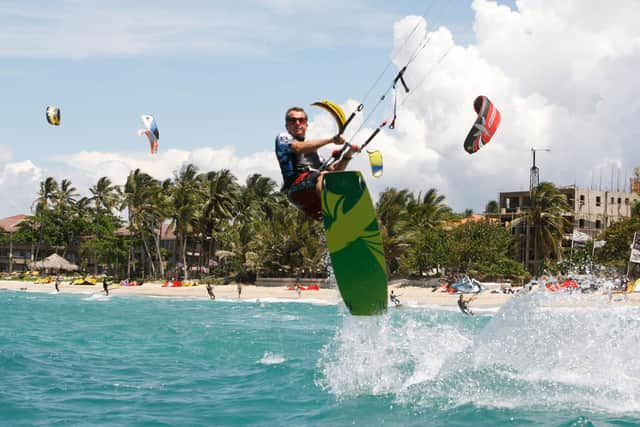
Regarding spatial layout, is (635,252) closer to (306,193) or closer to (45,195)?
(306,193)

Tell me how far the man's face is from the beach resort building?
2390 inches

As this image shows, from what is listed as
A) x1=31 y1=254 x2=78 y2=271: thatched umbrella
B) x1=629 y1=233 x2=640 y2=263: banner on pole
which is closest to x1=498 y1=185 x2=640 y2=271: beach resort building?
x1=629 y1=233 x2=640 y2=263: banner on pole

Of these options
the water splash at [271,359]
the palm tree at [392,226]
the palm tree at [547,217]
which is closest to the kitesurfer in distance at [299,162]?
the water splash at [271,359]

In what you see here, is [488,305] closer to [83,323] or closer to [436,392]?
[83,323]

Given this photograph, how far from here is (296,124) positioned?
995 centimetres

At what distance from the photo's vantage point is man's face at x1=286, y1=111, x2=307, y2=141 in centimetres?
995

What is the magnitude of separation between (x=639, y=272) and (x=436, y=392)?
5095 cm

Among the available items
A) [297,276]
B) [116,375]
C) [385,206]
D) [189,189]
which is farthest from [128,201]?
[116,375]

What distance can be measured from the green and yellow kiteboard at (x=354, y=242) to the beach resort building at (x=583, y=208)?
59.7 metres

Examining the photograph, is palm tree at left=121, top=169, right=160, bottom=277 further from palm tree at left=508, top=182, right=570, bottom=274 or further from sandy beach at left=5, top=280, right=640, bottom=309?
palm tree at left=508, top=182, right=570, bottom=274

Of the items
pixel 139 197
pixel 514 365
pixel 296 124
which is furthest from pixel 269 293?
pixel 296 124

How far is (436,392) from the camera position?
13.1 metres

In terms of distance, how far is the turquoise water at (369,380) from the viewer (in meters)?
11.9

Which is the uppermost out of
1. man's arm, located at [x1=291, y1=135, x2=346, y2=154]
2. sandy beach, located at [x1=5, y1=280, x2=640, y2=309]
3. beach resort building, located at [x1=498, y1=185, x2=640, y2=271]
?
beach resort building, located at [x1=498, y1=185, x2=640, y2=271]
